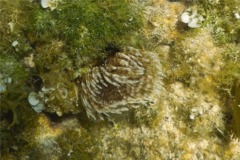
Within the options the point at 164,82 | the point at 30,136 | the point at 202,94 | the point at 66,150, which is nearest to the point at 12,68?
the point at 30,136

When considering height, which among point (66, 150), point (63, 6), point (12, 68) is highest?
point (63, 6)

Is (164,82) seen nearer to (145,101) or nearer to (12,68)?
(145,101)

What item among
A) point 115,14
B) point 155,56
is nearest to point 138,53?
point 155,56

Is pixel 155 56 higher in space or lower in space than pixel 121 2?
lower
